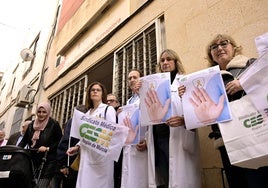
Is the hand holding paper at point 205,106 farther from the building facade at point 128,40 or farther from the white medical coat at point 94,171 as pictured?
the white medical coat at point 94,171

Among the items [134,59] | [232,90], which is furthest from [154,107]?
[134,59]

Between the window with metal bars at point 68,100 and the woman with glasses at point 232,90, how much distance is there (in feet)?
11.1

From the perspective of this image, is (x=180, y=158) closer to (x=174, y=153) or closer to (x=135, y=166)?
(x=174, y=153)

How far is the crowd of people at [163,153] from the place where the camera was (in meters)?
1.34

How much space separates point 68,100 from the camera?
5.10 m

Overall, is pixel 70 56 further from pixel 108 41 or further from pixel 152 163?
pixel 152 163

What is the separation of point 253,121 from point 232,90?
0.23 metres

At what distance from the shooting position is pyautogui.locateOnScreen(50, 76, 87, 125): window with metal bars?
4762 millimetres

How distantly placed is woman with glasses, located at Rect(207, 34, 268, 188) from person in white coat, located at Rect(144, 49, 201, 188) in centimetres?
24

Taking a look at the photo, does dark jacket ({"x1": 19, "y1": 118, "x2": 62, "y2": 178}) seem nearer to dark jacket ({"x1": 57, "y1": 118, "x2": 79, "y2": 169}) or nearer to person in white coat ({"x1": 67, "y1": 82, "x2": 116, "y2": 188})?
dark jacket ({"x1": 57, "y1": 118, "x2": 79, "y2": 169})

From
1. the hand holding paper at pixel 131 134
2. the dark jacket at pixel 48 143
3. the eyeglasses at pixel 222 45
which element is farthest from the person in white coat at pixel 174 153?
the dark jacket at pixel 48 143

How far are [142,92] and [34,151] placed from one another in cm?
150

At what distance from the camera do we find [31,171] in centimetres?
229

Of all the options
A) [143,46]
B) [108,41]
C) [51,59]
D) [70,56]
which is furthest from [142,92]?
[51,59]
